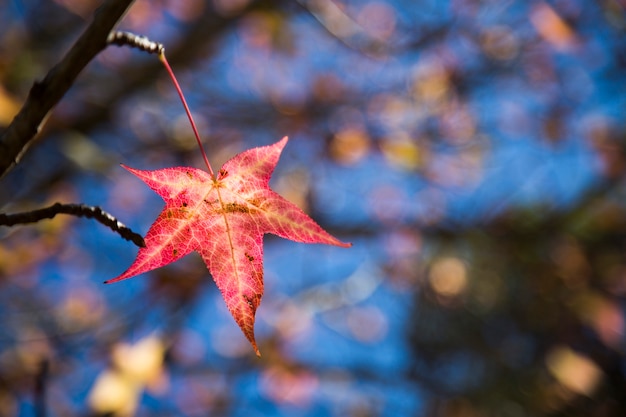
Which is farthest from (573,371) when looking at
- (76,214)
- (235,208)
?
(76,214)

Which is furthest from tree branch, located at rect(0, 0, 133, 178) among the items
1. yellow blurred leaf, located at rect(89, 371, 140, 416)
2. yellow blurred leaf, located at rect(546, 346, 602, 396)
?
yellow blurred leaf, located at rect(546, 346, 602, 396)

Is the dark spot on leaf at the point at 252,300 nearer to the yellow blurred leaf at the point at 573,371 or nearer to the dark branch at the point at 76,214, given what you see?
the dark branch at the point at 76,214

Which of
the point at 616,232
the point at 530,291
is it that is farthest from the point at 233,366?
the point at 616,232

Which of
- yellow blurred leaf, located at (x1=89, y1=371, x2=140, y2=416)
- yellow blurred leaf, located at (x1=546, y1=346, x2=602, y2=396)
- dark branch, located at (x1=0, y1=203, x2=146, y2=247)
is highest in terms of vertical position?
dark branch, located at (x1=0, y1=203, x2=146, y2=247)

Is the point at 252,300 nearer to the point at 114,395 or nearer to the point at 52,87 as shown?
the point at 52,87

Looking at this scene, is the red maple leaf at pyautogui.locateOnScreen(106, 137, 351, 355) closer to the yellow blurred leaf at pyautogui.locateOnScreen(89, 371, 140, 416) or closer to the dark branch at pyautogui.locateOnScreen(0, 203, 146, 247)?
the dark branch at pyautogui.locateOnScreen(0, 203, 146, 247)
